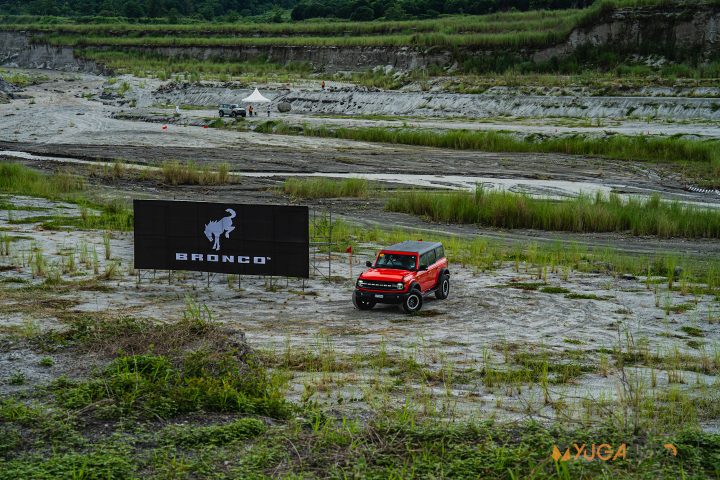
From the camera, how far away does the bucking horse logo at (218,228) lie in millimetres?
24328

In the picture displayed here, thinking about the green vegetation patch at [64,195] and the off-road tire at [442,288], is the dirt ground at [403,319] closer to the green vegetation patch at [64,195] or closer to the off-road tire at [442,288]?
the off-road tire at [442,288]

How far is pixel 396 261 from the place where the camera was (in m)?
22.7

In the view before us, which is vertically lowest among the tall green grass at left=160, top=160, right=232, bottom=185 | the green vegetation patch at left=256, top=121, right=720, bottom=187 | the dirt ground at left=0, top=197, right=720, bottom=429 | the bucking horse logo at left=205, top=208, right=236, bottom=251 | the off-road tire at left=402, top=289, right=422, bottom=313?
the dirt ground at left=0, top=197, right=720, bottom=429

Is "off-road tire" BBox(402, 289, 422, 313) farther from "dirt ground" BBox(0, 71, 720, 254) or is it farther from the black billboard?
"dirt ground" BBox(0, 71, 720, 254)

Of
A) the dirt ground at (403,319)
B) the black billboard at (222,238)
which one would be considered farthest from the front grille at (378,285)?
the black billboard at (222,238)

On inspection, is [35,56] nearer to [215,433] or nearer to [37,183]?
[37,183]

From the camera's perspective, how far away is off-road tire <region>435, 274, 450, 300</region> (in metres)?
23.3

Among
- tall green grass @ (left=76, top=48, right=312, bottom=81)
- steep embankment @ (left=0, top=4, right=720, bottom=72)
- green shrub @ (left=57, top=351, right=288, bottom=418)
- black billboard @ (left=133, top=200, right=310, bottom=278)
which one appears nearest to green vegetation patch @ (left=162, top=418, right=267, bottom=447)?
green shrub @ (left=57, top=351, right=288, bottom=418)

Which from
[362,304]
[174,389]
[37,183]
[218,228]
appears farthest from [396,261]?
[37,183]

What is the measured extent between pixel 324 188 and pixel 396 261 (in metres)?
19.5

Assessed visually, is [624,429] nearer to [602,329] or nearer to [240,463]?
[240,463]

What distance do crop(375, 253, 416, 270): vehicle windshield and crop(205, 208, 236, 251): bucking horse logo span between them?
420cm

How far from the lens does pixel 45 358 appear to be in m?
16.5

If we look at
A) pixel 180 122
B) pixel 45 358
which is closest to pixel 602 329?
pixel 45 358
